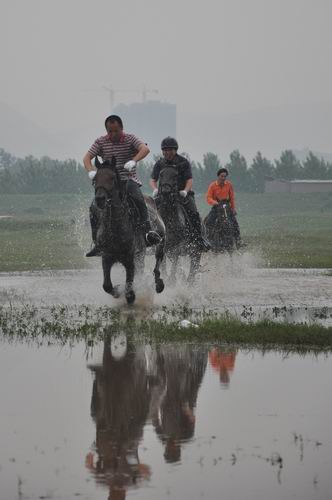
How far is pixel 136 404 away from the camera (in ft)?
28.3

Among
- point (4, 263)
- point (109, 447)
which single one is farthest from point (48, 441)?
point (4, 263)

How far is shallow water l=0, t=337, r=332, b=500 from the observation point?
638cm

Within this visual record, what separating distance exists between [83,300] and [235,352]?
6.61 m

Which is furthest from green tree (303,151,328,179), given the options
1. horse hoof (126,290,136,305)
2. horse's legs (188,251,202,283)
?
horse hoof (126,290,136,305)

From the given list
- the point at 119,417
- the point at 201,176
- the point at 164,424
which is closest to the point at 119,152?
the point at 119,417

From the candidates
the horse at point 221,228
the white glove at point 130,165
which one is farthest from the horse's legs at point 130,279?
the horse at point 221,228

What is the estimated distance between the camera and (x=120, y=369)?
1030 centimetres

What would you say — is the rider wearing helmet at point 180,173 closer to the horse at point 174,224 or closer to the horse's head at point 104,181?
the horse at point 174,224

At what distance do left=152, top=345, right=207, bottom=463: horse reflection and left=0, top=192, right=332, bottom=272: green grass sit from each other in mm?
16626

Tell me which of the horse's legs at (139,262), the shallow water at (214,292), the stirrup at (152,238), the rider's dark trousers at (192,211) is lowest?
the shallow water at (214,292)

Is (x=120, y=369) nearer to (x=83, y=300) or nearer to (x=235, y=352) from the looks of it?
(x=235, y=352)

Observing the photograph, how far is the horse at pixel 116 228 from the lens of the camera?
14.6 meters

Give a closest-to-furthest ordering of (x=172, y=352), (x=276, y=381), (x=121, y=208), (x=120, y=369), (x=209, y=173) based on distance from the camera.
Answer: (x=276, y=381), (x=120, y=369), (x=172, y=352), (x=121, y=208), (x=209, y=173)

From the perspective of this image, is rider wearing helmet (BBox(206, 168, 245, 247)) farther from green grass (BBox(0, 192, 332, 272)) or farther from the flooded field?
the flooded field
